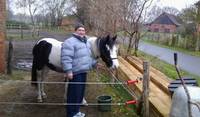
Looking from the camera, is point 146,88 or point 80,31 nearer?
point 80,31

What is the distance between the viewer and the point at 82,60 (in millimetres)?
7102

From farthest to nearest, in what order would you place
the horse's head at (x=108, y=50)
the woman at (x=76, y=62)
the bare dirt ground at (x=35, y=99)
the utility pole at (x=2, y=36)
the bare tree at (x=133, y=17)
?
the bare tree at (x=133, y=17) → the utility pole at (x=2, y=36) → the bare dirt ground at (x=35, y=99) → the horse's head at (x=108, y=50) → the woman at (x=76, y=62)

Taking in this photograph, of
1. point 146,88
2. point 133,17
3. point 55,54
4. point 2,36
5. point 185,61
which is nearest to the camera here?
point 146,88

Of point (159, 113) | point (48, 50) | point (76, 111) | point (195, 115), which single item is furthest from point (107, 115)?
point (195, 115)

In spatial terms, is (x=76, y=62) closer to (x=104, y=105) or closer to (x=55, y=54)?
(x=104, y=105)

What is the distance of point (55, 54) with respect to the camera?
28.6ft

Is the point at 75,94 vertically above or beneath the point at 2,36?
beneath

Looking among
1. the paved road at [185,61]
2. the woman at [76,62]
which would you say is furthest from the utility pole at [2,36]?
the paved road at [185,61]

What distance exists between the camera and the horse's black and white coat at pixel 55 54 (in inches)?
305

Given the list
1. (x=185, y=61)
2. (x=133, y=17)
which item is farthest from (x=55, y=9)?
(x=133, y=17)

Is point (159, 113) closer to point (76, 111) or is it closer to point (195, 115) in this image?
point (76, 111)

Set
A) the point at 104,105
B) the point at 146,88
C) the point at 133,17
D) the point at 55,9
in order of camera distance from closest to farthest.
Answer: the point at 146,88
the point at 104,105
the point at 133,17
the point at 55,9

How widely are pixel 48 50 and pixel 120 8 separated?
24.1 feet

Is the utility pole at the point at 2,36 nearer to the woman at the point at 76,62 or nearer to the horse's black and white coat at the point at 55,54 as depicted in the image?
the horse's black and white coat at the point at 55,54
